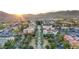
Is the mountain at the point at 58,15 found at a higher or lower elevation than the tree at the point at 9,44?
higher

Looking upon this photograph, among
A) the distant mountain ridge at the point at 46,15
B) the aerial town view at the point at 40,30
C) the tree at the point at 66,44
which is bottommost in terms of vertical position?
the tree at the point at 66,44

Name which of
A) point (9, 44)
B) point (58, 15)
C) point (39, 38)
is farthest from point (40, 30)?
point (9, 44)

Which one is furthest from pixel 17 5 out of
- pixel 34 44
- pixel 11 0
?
pixel 34 44

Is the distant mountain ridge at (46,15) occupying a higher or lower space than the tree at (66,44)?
higher

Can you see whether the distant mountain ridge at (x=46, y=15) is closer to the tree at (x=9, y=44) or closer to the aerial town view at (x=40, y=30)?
the aerial town view at (x=40, y=30)

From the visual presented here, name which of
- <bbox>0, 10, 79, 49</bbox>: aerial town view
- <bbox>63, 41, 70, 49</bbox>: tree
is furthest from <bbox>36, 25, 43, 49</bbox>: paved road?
<bbox>63, 41, 70, 49</bbox>: tree

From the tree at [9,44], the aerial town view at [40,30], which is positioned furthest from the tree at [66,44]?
the tree at [9,44]

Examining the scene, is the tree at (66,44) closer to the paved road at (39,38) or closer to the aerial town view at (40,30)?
the aerial town view at (40,30)

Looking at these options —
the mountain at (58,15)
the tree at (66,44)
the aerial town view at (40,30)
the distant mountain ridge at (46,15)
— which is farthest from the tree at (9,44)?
the tree at (66,44)
